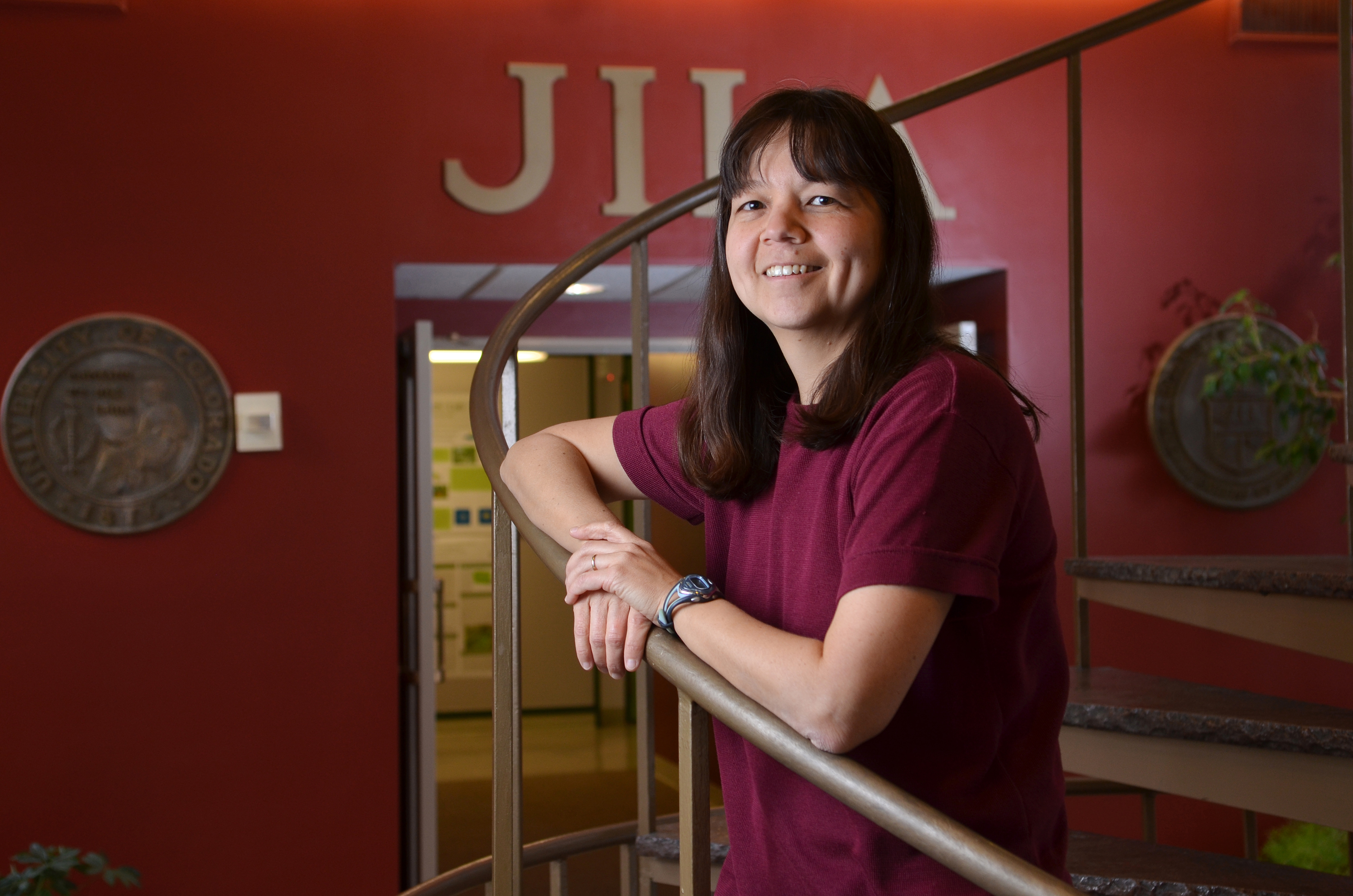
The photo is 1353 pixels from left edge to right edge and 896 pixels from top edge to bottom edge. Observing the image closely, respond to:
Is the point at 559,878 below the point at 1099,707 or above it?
below

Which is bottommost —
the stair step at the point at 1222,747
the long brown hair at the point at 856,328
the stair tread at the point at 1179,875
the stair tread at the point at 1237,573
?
the stair tread at the point at 1179,875

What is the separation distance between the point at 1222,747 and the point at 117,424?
315 cm

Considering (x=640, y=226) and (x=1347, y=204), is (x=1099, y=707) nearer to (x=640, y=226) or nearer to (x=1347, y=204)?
(x=1347, y=204)

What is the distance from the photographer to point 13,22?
346cm

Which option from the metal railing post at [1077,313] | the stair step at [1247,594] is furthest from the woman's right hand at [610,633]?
the metal railing post at [1077,313]

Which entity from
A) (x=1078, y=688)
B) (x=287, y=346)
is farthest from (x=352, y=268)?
(x=1078, y=688)

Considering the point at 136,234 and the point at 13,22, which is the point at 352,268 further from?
the point at 13,22

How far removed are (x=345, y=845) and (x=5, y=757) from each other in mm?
1026

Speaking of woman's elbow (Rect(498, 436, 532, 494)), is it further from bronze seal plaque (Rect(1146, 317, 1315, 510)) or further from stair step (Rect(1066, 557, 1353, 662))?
bronze seal plaque (Rect(1146, 317, 1315, 510))

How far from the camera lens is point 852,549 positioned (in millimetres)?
986

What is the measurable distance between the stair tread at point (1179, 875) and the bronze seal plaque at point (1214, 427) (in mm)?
2516

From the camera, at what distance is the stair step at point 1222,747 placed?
5.33 ft

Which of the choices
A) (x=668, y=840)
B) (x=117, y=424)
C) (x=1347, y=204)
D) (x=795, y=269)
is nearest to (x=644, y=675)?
(x=668, y=840)

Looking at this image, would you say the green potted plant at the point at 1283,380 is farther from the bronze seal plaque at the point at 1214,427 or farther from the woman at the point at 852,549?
the woman at the point at 852,549
